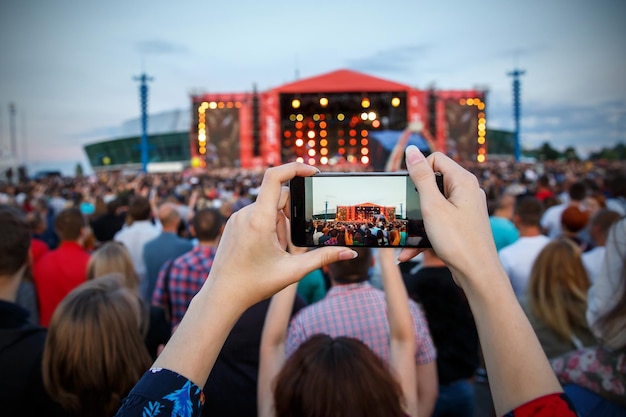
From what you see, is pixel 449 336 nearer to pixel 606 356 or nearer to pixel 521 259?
pixel 606 356

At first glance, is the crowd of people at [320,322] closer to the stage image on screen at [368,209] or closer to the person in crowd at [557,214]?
the stage image on screen at [368,209]

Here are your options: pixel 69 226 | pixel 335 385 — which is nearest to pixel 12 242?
pixel 69 226

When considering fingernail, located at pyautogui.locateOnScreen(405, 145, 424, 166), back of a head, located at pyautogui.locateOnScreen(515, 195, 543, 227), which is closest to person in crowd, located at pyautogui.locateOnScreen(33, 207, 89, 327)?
fingernail, located at pyautogui.locateOnScreen(405, 145, 424, 166)

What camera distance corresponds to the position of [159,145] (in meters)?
55.9

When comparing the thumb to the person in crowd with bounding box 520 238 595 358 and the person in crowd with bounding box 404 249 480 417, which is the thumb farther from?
the person in crowd with bounding box 520 238 595 358

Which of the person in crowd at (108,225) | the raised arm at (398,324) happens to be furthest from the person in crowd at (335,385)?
the person in crowd at (108,225)

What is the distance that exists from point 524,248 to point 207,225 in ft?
9.53

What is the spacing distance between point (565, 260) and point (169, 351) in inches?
104

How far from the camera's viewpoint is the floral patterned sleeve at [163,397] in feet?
2.72

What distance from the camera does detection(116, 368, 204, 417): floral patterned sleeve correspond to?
2.72ft

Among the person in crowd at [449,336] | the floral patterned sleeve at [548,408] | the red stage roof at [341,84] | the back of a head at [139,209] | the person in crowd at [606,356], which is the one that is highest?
the red stage roof at [341,84]

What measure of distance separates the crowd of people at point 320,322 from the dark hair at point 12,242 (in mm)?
11

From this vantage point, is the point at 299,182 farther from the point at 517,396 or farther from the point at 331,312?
the point at 331,312

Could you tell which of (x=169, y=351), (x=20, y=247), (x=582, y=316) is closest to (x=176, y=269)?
(x=20, y=247)
